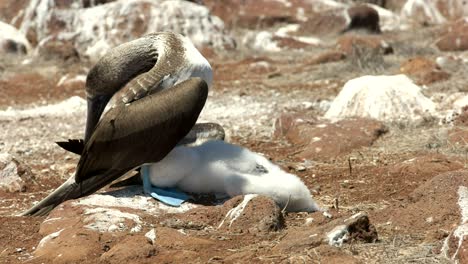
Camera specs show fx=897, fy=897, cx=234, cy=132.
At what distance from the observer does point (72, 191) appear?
6562mm

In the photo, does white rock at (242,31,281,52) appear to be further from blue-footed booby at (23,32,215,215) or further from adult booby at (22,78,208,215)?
adult booby at (22,78,208,215)

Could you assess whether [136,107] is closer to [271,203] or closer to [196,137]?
[196,137]

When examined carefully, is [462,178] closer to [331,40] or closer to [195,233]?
[195,233]

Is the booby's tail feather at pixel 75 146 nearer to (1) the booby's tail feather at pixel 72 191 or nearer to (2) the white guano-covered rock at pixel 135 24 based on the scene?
(1) the booby's tail feather at pixel 72 191

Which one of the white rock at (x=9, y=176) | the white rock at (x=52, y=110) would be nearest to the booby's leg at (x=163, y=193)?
the white rock at (x=9, y=176)

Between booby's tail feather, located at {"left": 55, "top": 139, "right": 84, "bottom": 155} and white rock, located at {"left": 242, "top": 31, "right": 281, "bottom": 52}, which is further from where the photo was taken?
white rock, located at {"left": 242, "top": 31, "right": 281, "bottom": 52}

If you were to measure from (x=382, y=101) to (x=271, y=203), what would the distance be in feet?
16.3

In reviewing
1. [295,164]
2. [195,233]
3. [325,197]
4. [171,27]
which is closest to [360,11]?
[171,27]

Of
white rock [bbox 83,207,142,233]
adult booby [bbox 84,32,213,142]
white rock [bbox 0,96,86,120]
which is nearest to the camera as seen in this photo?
white rock [bbox 83,207,142,233]

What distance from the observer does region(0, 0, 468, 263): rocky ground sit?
16.4ft

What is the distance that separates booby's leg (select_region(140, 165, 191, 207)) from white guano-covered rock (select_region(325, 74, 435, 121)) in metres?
4.25

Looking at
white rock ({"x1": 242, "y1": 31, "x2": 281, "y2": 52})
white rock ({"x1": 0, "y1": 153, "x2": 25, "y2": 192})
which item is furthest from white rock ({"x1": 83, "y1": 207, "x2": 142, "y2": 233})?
white rock ({"x1": 242, "y1": 31, "x2": 281, "y2": 52})

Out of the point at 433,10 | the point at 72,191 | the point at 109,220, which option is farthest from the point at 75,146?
the point at 433,10

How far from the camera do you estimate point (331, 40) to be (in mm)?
20750
